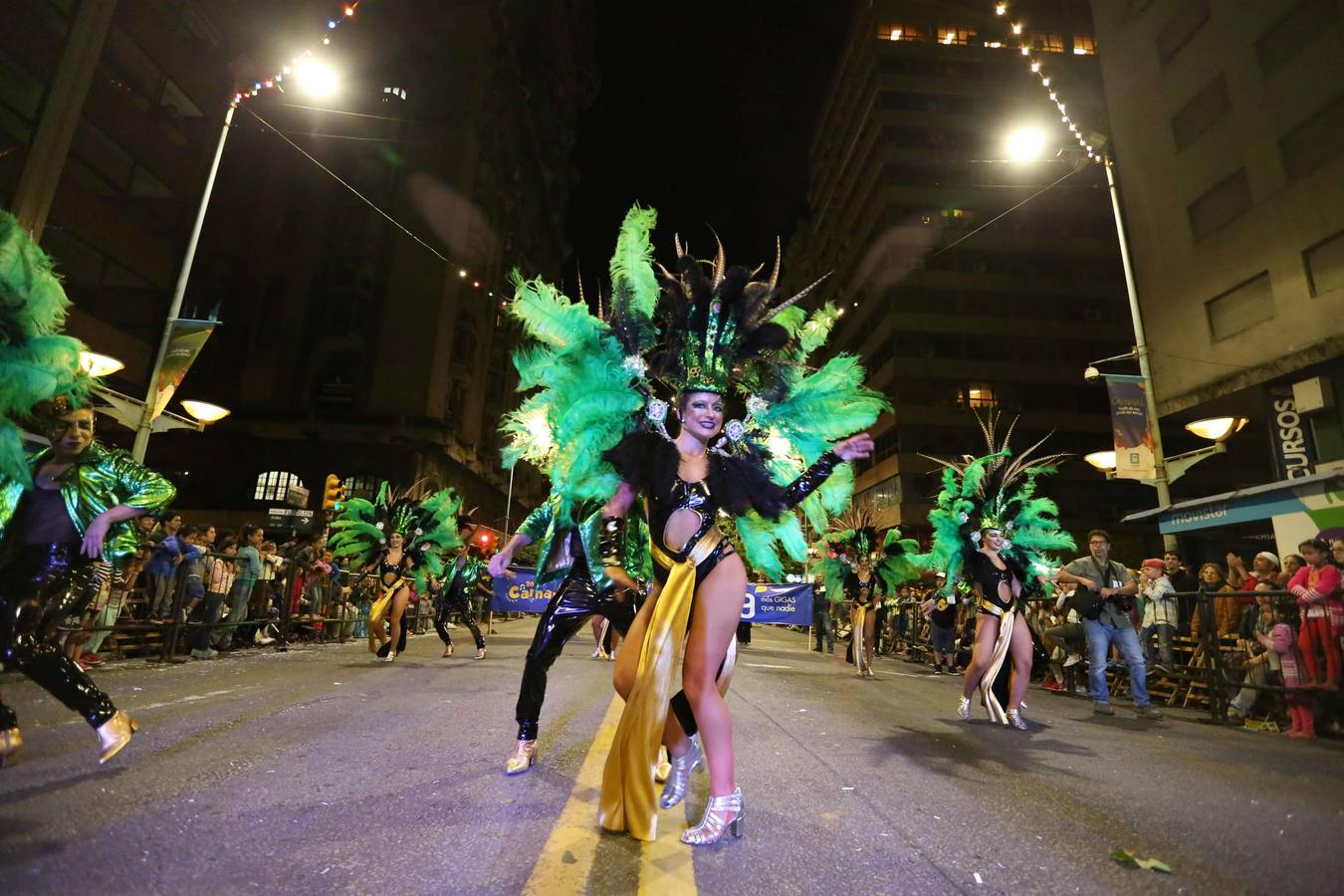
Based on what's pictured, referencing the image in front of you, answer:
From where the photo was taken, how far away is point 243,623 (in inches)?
391

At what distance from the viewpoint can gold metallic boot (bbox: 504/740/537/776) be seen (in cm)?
370

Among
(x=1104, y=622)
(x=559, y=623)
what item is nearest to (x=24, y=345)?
(x=559, y=623)

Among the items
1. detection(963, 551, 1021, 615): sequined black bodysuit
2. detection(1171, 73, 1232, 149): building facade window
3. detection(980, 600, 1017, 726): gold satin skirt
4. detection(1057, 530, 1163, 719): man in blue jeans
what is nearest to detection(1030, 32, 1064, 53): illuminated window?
detection(1171, 73, 1232, 149): building facade window

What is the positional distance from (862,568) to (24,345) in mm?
11543

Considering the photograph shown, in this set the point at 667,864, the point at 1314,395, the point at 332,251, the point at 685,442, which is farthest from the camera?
the point at 332,251

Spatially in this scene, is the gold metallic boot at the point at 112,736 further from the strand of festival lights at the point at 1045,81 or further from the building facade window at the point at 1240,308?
the building facade window at the point at 1240,308

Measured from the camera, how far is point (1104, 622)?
795cm

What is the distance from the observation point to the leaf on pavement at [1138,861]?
8.61 ft

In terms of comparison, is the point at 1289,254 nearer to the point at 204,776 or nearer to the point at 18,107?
the point at 204,776

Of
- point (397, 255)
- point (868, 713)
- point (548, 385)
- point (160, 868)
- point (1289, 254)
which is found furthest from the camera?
point (397, 255)

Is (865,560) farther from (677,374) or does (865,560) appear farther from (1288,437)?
(1288,437)

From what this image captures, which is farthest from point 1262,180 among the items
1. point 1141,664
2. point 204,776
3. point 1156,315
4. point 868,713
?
point 204,776

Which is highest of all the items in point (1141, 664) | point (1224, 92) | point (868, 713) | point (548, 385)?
point (1224, 92)

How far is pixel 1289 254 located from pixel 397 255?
38587 millimetres
